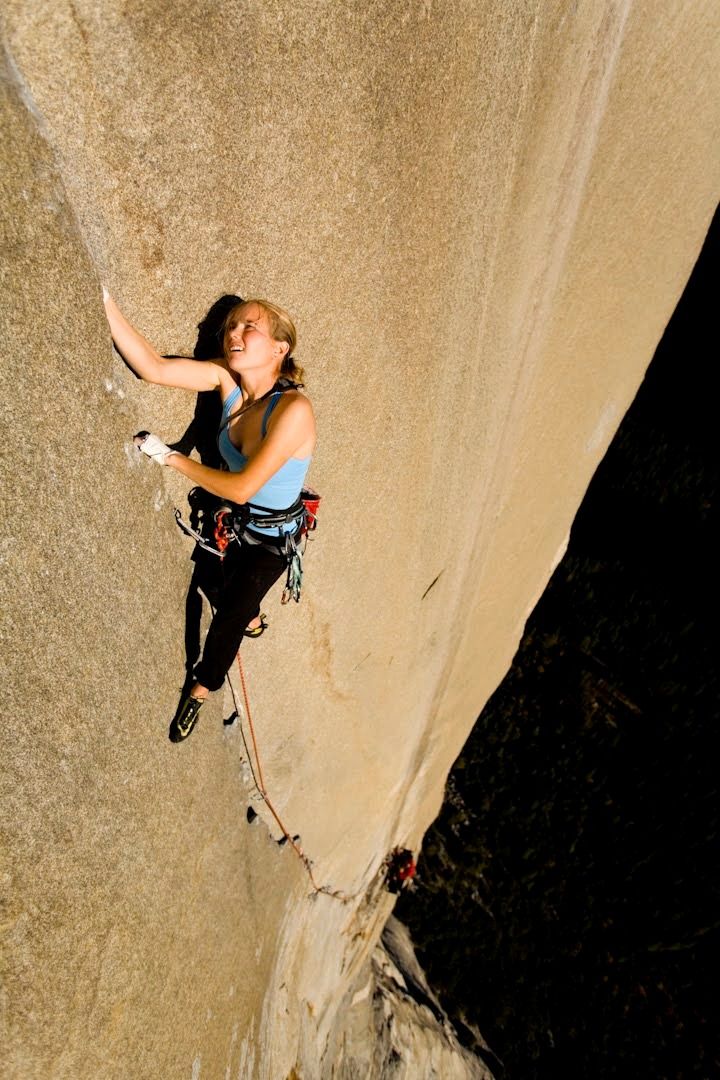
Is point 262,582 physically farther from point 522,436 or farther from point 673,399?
point 673,399

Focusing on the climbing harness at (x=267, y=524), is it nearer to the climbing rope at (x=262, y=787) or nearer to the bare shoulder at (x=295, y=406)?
the bare shoulder at (x=295, y=406)

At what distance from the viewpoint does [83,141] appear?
0.95 m

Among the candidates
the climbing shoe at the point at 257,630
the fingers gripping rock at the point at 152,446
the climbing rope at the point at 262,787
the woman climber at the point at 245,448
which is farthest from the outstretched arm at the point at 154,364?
the climbing rope at the point at 262,787

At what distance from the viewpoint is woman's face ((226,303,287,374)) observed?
1.28 m

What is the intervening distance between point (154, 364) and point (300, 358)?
18.8 inches

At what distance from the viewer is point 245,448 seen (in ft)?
4.69

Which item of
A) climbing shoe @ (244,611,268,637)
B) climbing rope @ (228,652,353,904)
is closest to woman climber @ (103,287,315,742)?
climbing shoe @ (244,611,268,637)

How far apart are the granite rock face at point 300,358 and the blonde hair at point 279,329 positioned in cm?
5

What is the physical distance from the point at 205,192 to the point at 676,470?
6.49 m

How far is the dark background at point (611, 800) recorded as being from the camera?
5891 mm

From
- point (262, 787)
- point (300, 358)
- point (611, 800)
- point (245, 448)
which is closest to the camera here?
point (245, 448)

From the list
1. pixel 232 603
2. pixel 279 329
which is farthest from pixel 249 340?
pixel 232 603

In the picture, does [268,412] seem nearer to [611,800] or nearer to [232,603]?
[232,603]

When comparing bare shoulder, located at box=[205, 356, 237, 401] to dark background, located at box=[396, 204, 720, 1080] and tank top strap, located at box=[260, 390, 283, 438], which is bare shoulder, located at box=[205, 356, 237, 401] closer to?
tank top strap, located at box=[260, 390, 283, 438]
